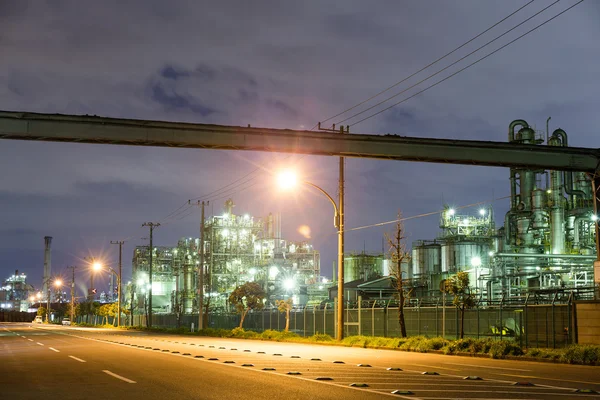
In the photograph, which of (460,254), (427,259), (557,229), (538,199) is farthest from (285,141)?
(427,259)

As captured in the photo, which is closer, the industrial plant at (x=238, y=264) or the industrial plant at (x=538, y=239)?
the industrial plant at (x=538, y=239)

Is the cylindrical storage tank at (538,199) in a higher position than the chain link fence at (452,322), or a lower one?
higher

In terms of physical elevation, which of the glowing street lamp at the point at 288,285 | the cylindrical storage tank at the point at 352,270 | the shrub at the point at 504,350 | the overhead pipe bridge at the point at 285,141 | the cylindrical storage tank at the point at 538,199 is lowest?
the shrub at the point at 504,350

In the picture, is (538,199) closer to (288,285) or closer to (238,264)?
(288,285)

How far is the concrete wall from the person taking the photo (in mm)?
24516

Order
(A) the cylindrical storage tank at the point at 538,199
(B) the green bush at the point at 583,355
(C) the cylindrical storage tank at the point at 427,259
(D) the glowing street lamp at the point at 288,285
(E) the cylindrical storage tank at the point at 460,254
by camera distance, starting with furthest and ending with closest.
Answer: (D) the glowing street lamp at the point at 288,285, (C) the cylindrical storage tank at the point at 427,259, (E) the cylindrical storage tank at the point at 460,254, (A) the cylindrical storage tank at the point at 538,199, (B) the green bush at the point at 583,355

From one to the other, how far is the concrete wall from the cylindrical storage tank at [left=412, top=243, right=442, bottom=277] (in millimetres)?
45704

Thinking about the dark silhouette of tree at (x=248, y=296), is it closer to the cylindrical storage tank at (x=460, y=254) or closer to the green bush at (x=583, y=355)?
the cylindrical storage tank at (x=460, y=254)

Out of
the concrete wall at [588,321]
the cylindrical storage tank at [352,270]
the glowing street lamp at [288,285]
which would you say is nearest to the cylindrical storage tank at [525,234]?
the concrete wall at [588,321]

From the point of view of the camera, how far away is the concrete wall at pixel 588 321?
24.5 meters

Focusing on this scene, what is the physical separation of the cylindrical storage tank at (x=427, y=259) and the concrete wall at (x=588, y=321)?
150 feet

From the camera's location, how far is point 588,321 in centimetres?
2481

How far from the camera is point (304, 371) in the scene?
16.8 meters

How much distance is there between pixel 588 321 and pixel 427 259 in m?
47.6
